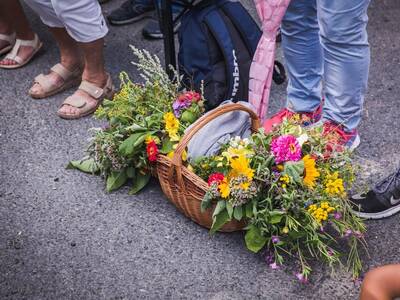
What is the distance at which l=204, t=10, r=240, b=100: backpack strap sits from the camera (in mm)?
2645

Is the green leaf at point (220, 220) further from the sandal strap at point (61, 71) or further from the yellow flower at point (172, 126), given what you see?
the sandal strap at point (61, 71)

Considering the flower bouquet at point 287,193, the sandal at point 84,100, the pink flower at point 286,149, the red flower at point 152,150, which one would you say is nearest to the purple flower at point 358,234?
the flower bouquet at point 287,193

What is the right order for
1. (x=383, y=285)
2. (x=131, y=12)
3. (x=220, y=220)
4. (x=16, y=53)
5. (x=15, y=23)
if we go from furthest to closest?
(x=131, y=12)
(x=16, y=53)
(x=15, y=23)
(x=220, y=220)
(x=383, y=285)

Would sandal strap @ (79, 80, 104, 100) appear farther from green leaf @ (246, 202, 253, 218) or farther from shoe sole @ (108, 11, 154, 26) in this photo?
green leaf @ (246, 202, 253, 218)

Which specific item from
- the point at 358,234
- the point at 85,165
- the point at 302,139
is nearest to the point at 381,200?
the point at 358,234

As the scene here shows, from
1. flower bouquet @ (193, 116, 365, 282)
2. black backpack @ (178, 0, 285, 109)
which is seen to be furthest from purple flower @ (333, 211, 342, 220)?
black backpack @ (178, 0, 285, 109)

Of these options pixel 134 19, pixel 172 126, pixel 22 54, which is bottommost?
pixel 134 19

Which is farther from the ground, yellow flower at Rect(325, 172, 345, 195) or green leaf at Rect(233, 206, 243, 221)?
yellow flower at Rect(325, 172, 345, 195)

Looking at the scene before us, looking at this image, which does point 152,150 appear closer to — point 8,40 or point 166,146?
point 166,146

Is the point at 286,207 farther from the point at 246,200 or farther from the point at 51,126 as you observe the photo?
the point at 51,126

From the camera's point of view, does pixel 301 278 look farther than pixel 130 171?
No

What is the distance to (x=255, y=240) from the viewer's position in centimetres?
225

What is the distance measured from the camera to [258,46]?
250 cm

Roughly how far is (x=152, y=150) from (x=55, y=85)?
45.7 inches
